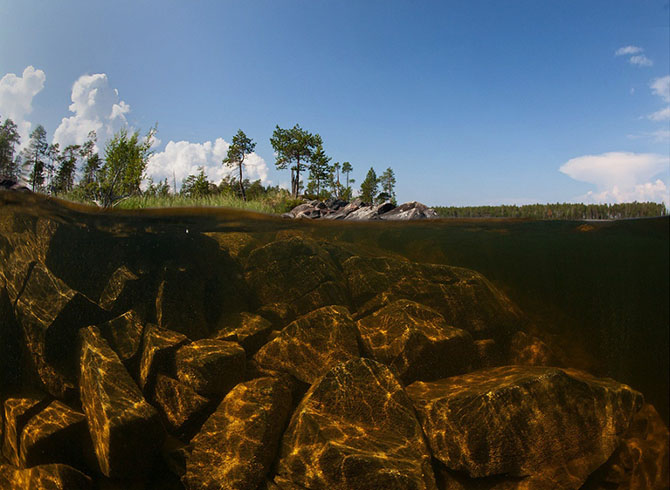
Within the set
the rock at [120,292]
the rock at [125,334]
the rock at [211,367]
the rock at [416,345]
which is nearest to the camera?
the rock at [211,367]

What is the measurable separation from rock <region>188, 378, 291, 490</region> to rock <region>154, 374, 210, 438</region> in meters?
0.51

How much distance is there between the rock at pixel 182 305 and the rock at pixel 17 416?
6.84ft

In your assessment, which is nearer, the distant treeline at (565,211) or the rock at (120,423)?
the rock at (120,423)

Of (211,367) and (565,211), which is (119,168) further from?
(565,211)

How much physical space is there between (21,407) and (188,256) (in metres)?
3.43

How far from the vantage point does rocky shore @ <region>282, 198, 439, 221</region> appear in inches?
354

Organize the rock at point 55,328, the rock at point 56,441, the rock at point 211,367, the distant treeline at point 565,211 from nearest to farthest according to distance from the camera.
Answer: the rock at point 211,367 < the rock at point 56,441 < the rock at point 55,328 < the distant treeline at point 565,211

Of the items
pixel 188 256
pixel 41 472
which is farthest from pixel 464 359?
pixel 41 472

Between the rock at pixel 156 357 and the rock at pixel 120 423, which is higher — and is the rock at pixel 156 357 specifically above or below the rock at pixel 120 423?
above

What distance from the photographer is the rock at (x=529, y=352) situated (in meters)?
5.24

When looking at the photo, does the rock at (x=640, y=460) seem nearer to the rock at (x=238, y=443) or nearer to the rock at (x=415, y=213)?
the rock at (x=238, y=443)

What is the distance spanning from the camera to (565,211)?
7004 millimetres

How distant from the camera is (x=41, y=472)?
4.19m

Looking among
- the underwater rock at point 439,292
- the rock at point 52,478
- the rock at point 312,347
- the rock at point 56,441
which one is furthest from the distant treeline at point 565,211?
the rock at point 52,478
